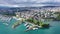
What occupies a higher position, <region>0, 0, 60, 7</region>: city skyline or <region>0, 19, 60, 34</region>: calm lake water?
<region>0, 0, 60, 7</region>: city skyline

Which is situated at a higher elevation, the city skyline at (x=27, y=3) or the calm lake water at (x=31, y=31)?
the city skyline at (x=27, y=3)

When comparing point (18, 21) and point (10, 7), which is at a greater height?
point (10, 7)

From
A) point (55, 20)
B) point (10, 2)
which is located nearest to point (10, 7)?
point (10, 2)

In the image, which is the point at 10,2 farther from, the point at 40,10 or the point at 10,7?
the point at 40,10

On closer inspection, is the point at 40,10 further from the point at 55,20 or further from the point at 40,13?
the point at 55,20

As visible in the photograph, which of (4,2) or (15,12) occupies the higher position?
(4,2)

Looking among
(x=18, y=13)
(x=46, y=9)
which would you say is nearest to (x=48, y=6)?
(x=46, y=9)

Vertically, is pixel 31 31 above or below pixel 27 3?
below

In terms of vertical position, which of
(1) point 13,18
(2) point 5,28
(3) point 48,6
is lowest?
(2) point 5,28
